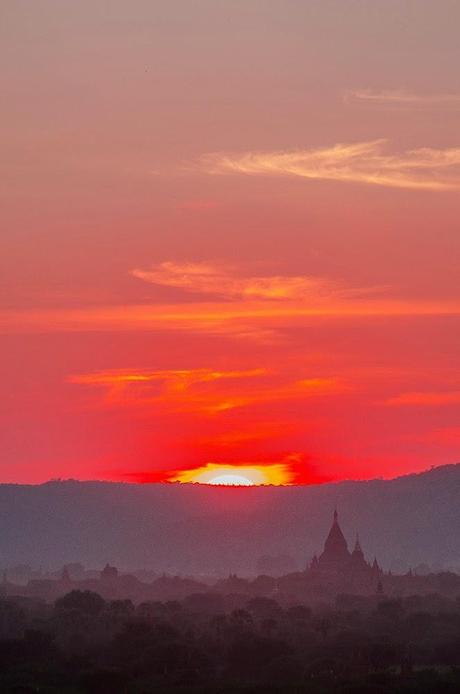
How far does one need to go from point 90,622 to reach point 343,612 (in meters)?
26.7

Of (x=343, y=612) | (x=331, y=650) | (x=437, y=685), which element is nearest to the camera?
(x=437, y=685)

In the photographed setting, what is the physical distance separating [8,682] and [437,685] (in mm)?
22671

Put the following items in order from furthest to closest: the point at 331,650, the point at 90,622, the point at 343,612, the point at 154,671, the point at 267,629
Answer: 1. the point at 343,612
2. the point at 90,622
3. the point at 267,629
4. the point at 331,650
5. the point at 154,671

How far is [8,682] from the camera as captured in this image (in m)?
110

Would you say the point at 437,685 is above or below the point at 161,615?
below

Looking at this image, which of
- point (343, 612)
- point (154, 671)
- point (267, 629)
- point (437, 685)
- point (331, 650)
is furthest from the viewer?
point (343, 612)

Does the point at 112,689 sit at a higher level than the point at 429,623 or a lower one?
lower

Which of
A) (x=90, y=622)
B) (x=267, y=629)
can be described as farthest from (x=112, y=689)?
(x=90, y=622)

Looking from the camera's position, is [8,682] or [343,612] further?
[343,612]

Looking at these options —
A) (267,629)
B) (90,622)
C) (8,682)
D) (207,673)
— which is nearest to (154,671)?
(207,673)

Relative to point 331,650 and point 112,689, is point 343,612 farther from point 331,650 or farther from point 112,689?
point 112,689

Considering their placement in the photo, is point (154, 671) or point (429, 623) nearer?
point (154, 671)

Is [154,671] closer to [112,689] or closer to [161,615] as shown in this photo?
[112,689]

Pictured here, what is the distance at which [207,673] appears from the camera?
384 ft
